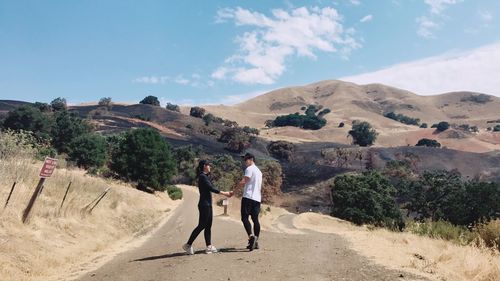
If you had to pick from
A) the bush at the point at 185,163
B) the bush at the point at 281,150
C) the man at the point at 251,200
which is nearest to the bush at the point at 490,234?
the man at the point at 251,200

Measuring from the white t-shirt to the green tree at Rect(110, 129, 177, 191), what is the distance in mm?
44839

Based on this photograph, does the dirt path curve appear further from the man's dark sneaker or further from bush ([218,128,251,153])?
bush ([218,128,251,153])

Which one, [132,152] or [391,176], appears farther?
[391,176]

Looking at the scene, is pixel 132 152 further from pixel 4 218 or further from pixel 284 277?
pixel 284 277

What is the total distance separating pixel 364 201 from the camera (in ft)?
259

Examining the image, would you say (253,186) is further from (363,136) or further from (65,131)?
(363,136)

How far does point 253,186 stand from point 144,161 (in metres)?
45.8

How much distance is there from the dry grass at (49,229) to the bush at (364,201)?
59825 millimetres

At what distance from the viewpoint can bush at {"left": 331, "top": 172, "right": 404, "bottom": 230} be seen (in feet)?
252

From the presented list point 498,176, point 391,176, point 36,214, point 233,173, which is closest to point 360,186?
point 233,173

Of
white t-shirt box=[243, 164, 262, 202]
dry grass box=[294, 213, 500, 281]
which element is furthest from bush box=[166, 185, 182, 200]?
white t-shirt box=[243, 164, 262, 202]

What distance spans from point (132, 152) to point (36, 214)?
42.5 metres

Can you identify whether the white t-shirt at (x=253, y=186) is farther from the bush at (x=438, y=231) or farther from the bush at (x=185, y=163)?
the bush at (x=185, y=163)

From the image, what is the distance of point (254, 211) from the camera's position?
1173cm
